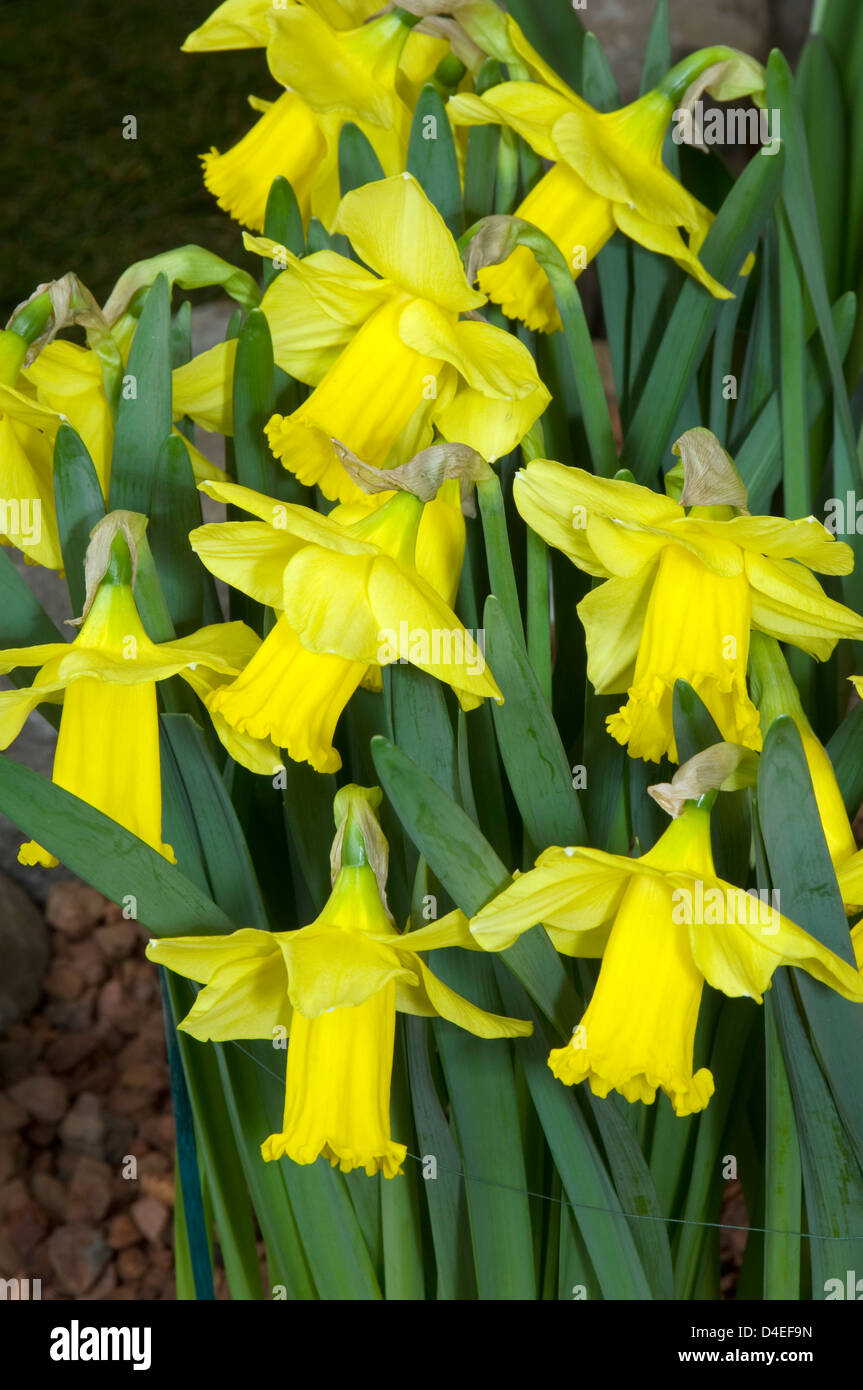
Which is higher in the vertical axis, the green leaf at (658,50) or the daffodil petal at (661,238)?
the green leaf at (658,50)

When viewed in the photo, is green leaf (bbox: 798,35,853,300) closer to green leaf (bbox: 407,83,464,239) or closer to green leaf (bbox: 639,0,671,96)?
green leaf (bbox: 639,0,671,96)

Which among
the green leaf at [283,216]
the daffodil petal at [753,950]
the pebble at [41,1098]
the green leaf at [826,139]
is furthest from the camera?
the pebble at [41,1098]

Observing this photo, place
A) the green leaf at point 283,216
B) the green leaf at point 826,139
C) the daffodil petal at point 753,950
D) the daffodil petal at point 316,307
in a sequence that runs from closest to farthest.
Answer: the daffodil petal at point 753,950
the daffodil petal at point 316,307
the green leaf at point 283,216
the green leaf at point 826,139

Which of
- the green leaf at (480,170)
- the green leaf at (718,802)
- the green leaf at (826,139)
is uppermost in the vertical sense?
the green leaf at (826,139)

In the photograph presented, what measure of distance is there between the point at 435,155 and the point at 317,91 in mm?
76

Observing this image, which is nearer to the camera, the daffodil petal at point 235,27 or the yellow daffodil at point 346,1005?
the yellow daffodil at point 346,1005

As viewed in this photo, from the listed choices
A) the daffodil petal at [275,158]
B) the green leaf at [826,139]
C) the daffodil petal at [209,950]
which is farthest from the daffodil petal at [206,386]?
the green leaf at [826,139]

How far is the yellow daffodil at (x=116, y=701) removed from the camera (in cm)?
59

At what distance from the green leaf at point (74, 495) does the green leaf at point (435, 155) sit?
256mm

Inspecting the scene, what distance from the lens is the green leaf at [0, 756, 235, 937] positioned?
1.87ft

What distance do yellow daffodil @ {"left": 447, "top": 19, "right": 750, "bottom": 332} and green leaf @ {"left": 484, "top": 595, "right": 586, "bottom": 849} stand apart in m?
0.25

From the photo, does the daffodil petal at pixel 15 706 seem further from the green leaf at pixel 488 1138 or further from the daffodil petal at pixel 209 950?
the green leaf at pixel 488 1138
